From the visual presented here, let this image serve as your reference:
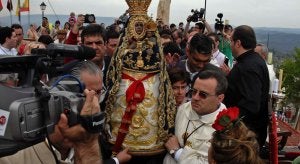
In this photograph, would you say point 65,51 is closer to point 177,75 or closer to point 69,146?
point 69,146

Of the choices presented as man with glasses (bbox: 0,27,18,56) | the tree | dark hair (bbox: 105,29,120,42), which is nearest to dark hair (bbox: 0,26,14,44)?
man with glasses (bbox: 0,27,18,56)

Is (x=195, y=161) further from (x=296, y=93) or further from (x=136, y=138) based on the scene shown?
(x=296, y=93)

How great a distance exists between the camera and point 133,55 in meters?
3.02

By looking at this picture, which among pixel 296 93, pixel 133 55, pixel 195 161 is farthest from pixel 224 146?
pixel 296 93

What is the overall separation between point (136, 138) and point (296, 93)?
43228 millimetres

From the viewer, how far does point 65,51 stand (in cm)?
169

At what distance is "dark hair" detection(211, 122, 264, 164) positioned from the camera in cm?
219

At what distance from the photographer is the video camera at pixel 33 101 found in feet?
4.61

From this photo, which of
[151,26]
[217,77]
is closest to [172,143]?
[217,77]

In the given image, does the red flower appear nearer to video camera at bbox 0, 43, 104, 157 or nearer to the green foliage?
video camera at bbox 0, 43, 104, 157

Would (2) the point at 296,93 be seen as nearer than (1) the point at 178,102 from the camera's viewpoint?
No

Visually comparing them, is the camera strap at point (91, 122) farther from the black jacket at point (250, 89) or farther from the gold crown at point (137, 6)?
the black jacket at point (250, 89)

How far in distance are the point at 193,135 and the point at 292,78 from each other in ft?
148

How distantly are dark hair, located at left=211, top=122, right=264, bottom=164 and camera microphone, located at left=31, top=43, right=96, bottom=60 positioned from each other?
0.88m
